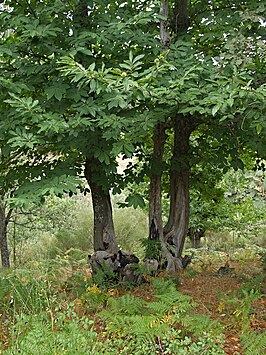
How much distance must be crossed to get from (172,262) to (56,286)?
166cm

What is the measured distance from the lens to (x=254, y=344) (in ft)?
10.8

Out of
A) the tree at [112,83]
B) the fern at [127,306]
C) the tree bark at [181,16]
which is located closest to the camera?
the tree at [112,83]

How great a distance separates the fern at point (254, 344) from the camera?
321cm

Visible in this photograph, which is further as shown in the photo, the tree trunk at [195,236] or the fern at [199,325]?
the tree trunk at [195,236]

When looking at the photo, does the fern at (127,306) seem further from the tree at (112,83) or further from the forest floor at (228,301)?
the tree at (112,83)

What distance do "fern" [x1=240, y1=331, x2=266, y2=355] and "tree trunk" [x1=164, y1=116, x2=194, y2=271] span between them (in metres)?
3.00

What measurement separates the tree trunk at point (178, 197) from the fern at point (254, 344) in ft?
9.83

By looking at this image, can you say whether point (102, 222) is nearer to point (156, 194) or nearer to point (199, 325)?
point (156, 194)

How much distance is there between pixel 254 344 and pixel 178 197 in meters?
3.45

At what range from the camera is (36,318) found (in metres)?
3.75

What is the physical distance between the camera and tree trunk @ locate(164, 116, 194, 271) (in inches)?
253

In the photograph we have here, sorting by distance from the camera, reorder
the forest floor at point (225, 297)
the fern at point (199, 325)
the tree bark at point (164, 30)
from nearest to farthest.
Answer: the fern at point (199, 325) → the forest floor at point (225, 297) → the tree bark at point (164, 30)

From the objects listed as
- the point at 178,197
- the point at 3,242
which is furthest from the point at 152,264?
the point at 3,242

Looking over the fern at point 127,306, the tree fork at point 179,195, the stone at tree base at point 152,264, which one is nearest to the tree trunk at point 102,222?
the stone at tree base at point 152,264
